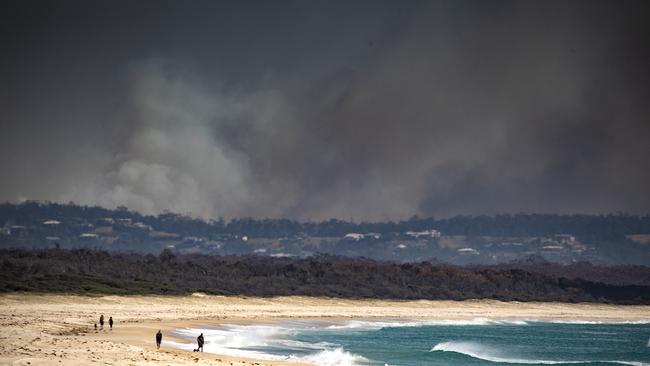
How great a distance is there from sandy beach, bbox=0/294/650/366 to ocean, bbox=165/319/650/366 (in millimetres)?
3922

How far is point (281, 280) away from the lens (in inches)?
4707

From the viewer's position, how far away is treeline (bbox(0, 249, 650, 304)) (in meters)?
93.4

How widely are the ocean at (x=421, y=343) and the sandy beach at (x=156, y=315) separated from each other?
3.92m

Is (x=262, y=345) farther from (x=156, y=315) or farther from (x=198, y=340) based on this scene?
(x=156, y=315)

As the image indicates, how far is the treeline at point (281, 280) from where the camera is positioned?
93.4 m

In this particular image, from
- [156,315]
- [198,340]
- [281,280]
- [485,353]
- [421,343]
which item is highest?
[281,280]

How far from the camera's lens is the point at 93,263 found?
362 feet

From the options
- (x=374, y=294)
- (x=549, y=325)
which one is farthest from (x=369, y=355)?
(x=374, y=294)

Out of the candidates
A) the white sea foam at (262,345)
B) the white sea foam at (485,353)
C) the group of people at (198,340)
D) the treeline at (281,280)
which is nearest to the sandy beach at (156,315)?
the group of people at (198,340)

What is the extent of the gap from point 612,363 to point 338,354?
751 inches

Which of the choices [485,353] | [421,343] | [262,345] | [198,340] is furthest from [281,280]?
[198,340]

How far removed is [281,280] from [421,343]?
56471 millimetres

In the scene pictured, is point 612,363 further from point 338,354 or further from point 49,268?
point 49,268

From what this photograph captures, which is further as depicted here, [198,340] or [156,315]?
[156,315]
